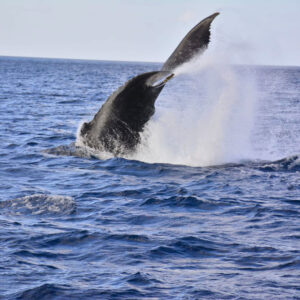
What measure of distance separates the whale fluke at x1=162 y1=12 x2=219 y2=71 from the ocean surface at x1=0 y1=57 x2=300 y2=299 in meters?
0.23

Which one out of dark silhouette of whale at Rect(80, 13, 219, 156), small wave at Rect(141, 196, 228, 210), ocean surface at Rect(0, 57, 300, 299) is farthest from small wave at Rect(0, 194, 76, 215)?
dark silhouette of whale at Rect(80, 13, 219, 156)

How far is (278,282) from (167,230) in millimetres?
2073

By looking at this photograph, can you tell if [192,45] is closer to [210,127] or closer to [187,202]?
[187,202]

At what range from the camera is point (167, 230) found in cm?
795

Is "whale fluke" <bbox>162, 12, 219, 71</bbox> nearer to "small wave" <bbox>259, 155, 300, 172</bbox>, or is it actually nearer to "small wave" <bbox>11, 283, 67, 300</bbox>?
"small wave" <bbox>259, 155, 300, 172</bbox>

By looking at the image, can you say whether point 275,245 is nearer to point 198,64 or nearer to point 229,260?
point 229,260

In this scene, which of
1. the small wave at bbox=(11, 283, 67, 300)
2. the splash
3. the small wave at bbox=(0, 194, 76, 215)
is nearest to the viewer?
the small wave at bbox=(11, 283, 67, 300)

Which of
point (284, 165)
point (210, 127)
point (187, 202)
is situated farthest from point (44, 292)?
point (210, 127)

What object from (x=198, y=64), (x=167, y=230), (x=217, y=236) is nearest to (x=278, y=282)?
(x=217, y=236)

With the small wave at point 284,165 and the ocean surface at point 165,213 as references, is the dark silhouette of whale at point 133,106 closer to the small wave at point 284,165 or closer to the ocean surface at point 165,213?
the ocean surface at point 165,213

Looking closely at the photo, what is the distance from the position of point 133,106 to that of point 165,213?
2.04 m

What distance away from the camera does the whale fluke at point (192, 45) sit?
9.23m

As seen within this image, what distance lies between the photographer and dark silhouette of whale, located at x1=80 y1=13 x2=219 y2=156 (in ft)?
30.5

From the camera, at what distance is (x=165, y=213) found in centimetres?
887
